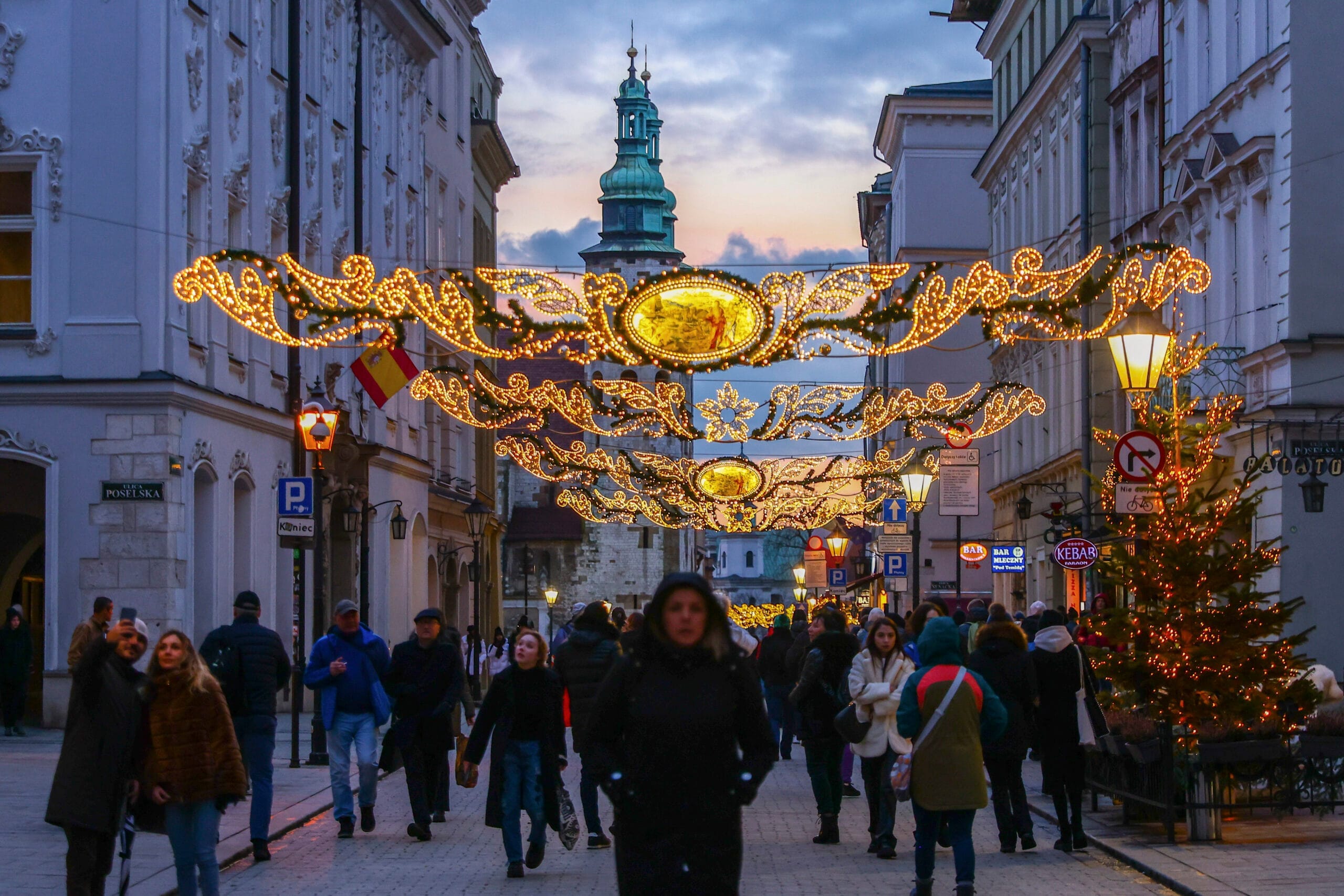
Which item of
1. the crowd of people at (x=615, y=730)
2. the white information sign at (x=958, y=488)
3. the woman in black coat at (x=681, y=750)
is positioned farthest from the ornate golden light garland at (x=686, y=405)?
the woman in black coat at (x=681, y=750)

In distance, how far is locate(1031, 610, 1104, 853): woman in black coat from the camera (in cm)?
1422

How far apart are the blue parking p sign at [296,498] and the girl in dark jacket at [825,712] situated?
8257 millimetres

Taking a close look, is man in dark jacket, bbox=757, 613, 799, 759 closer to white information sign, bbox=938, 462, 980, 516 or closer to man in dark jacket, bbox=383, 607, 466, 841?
white information sign, bbox=938, 462, 980, 516

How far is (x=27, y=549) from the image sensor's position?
98.7 ft

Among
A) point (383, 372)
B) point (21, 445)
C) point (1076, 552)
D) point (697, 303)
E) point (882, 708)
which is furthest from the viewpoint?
point (1076, 552)

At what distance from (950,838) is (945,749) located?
1.88 ft

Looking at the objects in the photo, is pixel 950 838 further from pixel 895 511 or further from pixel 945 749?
pixel 895 511

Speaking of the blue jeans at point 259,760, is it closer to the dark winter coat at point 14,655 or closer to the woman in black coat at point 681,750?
the woman in black coat at point 681,750

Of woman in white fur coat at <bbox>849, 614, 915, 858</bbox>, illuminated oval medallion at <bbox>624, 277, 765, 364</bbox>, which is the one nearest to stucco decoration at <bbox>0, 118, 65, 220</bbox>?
illuminated oval medallion at <bbox>624, 277, 765, 364</bbox>

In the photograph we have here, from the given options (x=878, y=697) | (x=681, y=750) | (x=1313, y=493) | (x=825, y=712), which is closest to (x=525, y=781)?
(x=878, y=697)

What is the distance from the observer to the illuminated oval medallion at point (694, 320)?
20141 mm

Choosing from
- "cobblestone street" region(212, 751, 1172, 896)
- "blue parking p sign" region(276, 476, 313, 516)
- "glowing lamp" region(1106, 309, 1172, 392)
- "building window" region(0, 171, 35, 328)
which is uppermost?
"building window" region(0, 171, 35, 328)

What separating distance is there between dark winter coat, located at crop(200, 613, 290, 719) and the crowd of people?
0.02m

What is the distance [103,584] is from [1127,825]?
14612mm
